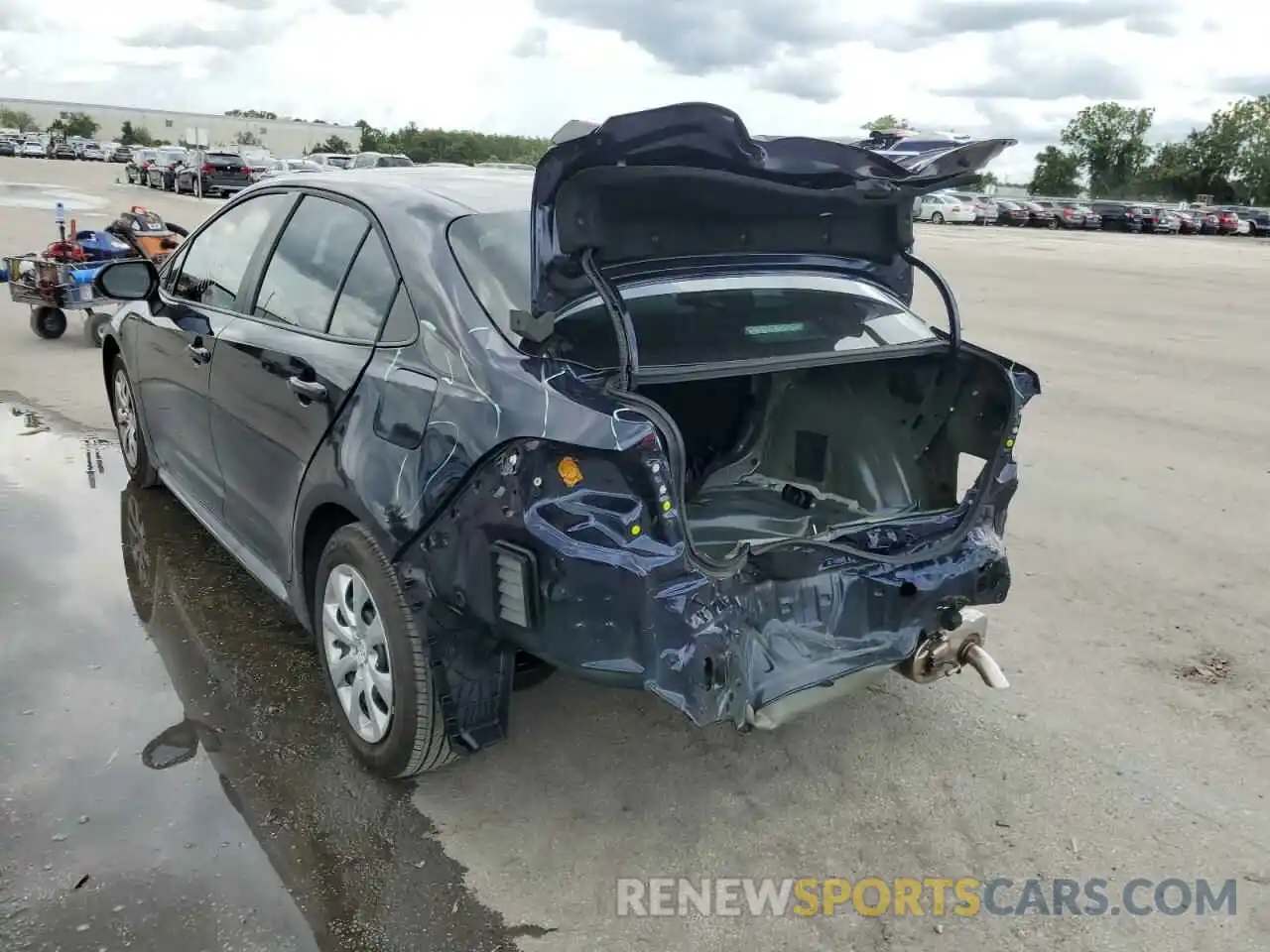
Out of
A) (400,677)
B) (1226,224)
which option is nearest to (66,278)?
(400,677)

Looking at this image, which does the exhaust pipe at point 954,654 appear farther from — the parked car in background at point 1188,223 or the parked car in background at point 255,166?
the parked car in background at point 1188,223

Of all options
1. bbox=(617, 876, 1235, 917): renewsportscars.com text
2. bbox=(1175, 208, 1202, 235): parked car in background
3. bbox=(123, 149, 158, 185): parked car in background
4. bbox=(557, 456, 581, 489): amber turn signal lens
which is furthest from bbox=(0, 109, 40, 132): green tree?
bbox=(617, 876, 1235, 917): renewsportscars.com text

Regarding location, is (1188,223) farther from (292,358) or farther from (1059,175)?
(292,358)

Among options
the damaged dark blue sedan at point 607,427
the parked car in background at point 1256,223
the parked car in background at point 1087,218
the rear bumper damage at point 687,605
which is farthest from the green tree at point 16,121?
the rear bumper damage at point 687,605

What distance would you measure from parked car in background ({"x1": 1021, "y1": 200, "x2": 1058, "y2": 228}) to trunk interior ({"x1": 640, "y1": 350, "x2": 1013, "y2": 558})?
50806 mm

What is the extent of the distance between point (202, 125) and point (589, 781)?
14615cm

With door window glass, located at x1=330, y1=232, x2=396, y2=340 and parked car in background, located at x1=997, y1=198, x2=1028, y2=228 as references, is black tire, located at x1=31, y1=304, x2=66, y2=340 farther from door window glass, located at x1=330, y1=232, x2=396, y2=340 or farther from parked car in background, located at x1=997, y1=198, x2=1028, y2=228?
parked car in background, located at x1=997, y1=198, x2=1028, y2=228

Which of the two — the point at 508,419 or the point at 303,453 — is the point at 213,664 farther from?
the point at 508,419

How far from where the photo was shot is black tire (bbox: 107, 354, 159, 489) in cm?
523

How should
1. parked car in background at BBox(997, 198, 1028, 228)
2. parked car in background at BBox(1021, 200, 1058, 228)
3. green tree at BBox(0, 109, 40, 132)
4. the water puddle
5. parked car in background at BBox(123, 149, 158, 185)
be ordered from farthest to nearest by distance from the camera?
1. green tree at BBox(0, 109, 40, 132)
2. parked car in background at BBox(1021, 200, 1058, 228)
3. parked car in background at BBox(997, 198, 1028, 228)
4. parked car in background at BBox(123, 149, 158, 185)
5. the water puddle

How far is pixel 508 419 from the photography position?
2.61 m

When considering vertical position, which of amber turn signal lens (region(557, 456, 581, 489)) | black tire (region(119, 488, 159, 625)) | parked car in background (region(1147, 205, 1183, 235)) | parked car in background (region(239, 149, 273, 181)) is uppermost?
parked car in background (region(239, 149, 273, 181))

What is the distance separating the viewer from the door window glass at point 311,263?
3.39 m

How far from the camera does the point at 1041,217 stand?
49.8 metres
